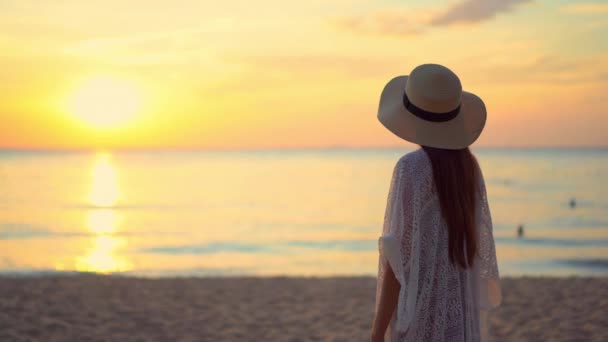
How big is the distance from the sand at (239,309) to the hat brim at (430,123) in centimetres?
483

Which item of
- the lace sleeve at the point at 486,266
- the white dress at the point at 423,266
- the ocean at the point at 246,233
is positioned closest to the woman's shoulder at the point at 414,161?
the white dress at the point at 423,266

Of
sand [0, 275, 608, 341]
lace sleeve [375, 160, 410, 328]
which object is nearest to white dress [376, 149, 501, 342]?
lace sleeve [375, 160, 410, 328]

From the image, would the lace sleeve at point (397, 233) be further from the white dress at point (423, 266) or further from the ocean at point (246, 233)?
the ocean at point (246, 233)

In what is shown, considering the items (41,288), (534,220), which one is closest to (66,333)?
(41,288)

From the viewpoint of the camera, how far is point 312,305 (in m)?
8.71

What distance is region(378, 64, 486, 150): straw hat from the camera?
2402mm

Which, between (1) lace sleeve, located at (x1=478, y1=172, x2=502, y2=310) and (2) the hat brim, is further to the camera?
(1) lace sleeve, located at (x1=478, y1=172, x2=502, y2=310)

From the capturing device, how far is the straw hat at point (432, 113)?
2402 millimetres

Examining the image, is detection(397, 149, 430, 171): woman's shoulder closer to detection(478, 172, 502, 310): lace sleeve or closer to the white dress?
the white dress

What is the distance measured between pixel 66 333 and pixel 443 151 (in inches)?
226

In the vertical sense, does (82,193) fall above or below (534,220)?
above

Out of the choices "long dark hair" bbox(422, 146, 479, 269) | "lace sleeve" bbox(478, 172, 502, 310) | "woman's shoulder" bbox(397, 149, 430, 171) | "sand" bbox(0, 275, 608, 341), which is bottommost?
"sand" bbox(0, 275, 608, 341)

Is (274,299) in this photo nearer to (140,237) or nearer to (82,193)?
(140,237)

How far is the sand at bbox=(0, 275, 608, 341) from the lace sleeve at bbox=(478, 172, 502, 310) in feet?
15.1
